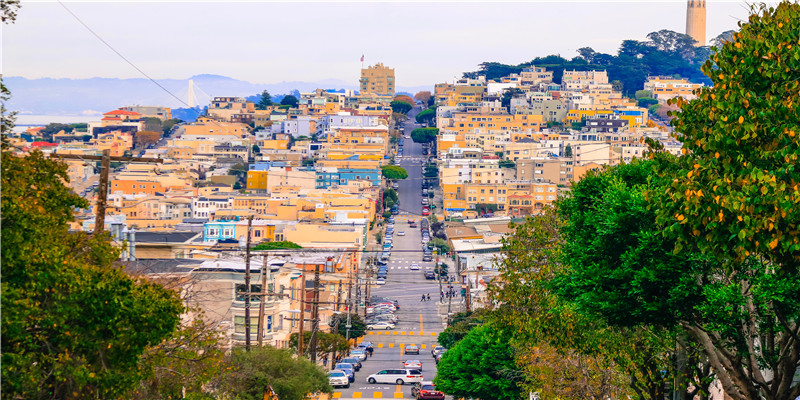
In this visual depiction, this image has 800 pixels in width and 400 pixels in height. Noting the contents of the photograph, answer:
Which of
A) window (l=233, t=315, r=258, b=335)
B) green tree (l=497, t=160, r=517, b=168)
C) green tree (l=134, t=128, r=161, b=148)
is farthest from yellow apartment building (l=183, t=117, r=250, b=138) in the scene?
window (l=233, t=315, r=258, b=335)

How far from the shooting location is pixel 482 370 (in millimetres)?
25312

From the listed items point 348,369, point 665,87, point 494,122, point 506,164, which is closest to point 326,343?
point 348,369

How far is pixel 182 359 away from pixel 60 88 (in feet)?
198

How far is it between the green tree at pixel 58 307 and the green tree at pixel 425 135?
5064 inches

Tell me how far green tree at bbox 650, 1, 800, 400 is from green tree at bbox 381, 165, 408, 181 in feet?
345

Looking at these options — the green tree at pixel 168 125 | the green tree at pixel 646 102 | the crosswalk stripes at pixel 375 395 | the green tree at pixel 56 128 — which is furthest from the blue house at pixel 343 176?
the crosswalk stripes at pixel 375 395

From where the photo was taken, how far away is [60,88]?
228ft

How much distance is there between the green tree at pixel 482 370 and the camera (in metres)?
24.5

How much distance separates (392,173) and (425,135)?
1016 inches

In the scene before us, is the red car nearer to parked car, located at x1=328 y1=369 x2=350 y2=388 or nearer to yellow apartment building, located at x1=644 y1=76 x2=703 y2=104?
parked car, located at x1=328 y1=369 x2=350 y2=388

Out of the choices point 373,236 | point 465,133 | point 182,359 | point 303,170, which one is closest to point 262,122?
point 465,133

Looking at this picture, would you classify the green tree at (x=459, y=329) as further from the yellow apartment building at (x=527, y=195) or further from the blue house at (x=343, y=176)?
the blue house at (x=343, y=176)

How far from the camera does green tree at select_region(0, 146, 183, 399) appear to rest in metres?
9.16

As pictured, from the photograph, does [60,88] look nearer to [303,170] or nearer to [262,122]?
[303,170]
